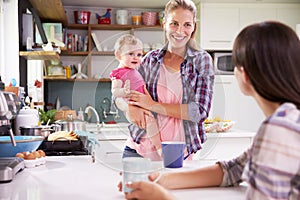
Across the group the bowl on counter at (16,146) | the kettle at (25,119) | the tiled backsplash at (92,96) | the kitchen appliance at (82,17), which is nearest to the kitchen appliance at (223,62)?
the kitchen appliance at (82,17)

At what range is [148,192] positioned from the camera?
0.79 metres

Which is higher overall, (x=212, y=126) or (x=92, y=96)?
(x=92, y=96)

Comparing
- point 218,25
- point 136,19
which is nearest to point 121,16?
point 136,19

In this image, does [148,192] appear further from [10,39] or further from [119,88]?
[10,39]

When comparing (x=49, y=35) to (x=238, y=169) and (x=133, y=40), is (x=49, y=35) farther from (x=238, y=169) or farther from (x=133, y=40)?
(x=238, y=169)

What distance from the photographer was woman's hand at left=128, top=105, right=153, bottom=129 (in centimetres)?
135

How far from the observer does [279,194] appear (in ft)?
2.14

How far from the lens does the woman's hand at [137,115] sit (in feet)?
4.42

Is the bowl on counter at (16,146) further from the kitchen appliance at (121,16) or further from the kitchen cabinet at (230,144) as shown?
the kitchen appliance at (121,16)

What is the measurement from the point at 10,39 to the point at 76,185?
207 centimetres

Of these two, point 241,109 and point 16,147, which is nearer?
point 16,147

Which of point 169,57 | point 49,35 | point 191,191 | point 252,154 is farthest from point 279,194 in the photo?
Result: point 49,35

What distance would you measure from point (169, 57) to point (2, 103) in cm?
67

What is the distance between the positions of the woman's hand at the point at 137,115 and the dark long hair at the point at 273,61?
0.66m
